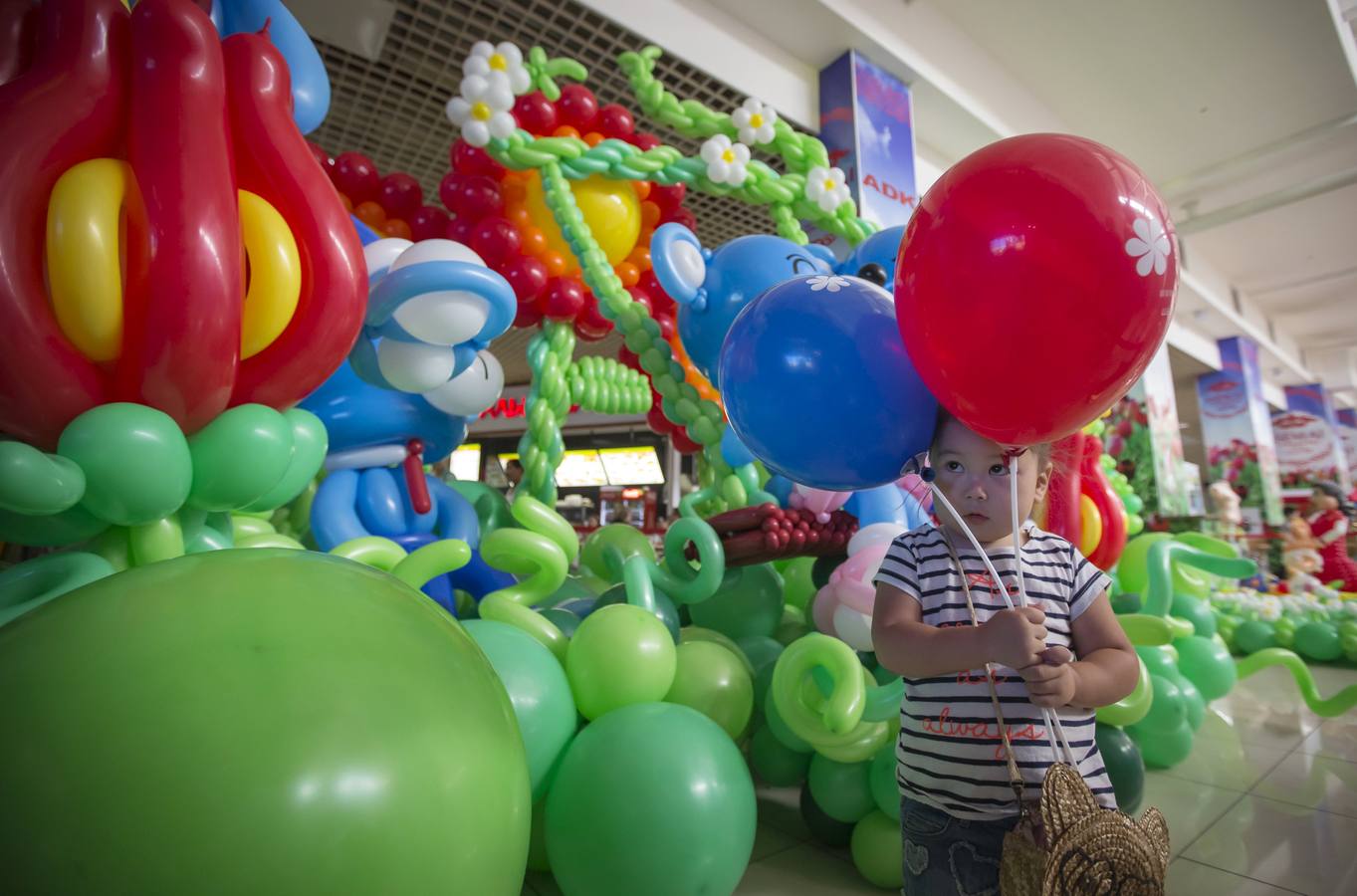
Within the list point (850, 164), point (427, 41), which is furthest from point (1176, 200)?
point (427, 41)

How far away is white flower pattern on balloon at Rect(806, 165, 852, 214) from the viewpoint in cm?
293

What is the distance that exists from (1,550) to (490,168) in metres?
2.36

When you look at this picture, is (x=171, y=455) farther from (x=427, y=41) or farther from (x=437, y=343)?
(x=427, y=41)

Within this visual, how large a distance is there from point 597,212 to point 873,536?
189cm

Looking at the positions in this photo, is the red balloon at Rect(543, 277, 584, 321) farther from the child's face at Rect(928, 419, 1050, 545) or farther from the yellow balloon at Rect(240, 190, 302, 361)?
the child's face at Rect(928, 419, 1050, 545)

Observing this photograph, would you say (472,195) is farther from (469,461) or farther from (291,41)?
(469,461)

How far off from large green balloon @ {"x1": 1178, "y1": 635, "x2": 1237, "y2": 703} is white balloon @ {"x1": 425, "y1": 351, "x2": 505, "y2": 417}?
261 cm

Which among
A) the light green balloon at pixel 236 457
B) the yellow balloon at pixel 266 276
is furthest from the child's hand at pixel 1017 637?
the yellow balloon at pixel 266 276

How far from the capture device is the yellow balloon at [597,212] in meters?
3.02

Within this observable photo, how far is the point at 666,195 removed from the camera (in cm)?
338

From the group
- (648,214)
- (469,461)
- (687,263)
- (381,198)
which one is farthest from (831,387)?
(469,461)

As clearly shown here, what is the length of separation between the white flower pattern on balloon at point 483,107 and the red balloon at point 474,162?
43 cm

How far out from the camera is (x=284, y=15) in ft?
5.68

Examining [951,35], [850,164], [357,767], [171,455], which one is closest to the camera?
[357,767]
